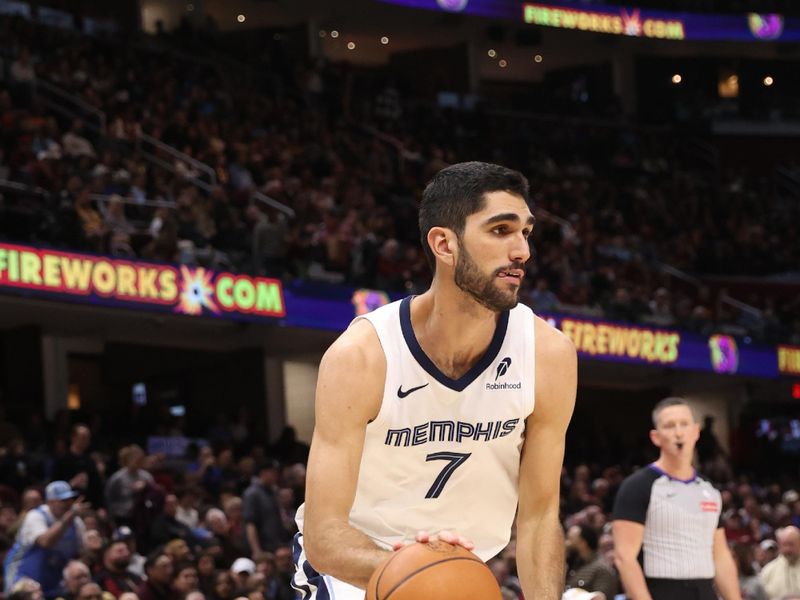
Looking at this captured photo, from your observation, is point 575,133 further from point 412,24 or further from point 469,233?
point 469,233

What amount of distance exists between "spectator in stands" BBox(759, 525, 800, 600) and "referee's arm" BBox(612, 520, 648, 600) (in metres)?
3.99

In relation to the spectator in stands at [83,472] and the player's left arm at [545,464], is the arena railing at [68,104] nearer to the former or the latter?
the spectator in stands at [83,472]

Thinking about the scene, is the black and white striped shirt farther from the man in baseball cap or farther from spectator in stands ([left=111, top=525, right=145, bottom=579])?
spectator in stands ([left=111, top=525, right=145, bottom=579])

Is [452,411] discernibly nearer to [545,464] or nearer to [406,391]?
[406,391]

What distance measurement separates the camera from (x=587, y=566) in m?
11.4

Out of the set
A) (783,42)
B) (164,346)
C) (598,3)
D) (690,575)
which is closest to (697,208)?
(598,3)

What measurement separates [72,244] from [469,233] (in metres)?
13.9

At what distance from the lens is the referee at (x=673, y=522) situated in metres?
7.68

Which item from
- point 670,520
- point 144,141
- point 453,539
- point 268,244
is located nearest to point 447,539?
point 453,539

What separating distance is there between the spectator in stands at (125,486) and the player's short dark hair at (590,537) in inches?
165

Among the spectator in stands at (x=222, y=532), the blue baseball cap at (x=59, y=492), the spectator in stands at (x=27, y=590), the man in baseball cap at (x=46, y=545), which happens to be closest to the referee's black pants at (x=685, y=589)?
the spectator in stands at (x=27, y=590)

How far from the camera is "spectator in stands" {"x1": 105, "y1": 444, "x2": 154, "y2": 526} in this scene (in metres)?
13.8

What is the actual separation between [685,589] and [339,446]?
4.00m

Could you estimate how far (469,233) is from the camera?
420 centimetres
